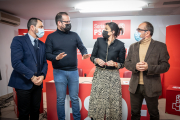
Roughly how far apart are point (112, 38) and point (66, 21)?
71 cm

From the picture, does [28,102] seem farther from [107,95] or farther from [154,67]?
[154,67]

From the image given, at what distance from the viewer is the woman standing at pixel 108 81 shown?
5.98 feet

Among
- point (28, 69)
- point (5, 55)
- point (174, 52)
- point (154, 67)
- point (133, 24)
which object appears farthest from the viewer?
point (133, 24)

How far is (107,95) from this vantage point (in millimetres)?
1831

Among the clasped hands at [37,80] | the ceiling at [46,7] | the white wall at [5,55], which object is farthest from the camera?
the ceiling at [46,7]

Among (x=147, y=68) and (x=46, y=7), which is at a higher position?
(x=46, y=7)

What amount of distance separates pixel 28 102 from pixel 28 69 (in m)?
0.43

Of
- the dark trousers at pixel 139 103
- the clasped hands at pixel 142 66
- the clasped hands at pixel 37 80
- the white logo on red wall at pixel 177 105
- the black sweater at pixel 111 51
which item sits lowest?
the white logo on red wall at pixel 177 105

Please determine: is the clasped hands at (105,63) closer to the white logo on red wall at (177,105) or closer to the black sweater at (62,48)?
the black sweater at (62,48)

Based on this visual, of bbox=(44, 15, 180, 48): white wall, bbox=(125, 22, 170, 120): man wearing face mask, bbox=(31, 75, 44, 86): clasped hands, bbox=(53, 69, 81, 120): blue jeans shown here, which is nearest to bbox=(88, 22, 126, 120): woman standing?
bbox=(125, 22, 170, 120): man wearing face mask

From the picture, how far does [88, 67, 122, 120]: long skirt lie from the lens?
1826 millimetres

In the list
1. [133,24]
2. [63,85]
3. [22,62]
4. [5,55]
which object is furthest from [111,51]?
[133,24]

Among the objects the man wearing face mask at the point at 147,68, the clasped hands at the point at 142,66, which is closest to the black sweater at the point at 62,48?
the man wearing face mask at the point at 147,68

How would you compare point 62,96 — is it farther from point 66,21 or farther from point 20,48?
point 66,21
